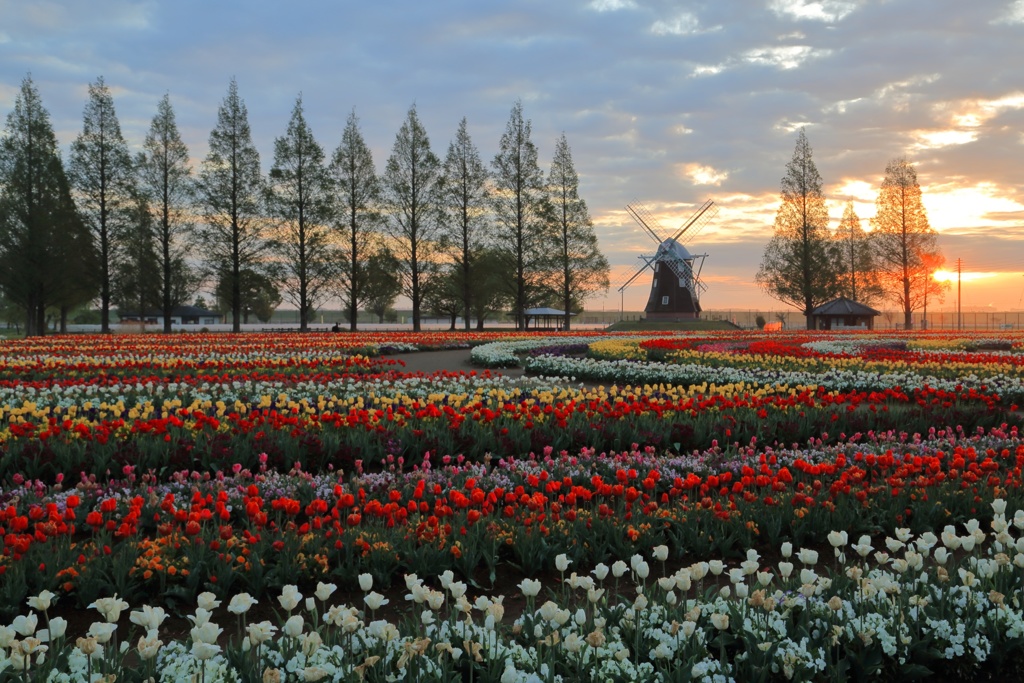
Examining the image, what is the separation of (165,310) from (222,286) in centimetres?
338

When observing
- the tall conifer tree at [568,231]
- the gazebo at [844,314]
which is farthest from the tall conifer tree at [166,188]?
the gazebo at [844,314]

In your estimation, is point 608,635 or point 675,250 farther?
point 675,250

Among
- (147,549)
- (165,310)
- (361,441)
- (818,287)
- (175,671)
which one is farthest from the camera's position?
(818,287)

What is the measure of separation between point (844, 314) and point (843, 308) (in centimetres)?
46

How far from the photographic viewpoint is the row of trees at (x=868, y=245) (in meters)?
54.3

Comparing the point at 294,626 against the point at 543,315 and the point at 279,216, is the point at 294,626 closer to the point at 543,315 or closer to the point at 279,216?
the point at 279,216

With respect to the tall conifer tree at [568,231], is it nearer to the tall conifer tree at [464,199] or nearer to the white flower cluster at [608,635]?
the tall conifer tree at [464,199]

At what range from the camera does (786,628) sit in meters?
3.35

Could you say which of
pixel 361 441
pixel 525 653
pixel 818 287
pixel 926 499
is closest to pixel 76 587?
pixel 525 653

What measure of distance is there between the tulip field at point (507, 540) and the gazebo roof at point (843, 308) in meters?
49.7

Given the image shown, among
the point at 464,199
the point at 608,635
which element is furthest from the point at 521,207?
the point at 608,635

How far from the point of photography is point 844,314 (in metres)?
58.6

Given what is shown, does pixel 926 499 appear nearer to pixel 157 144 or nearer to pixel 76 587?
pixel 76 587

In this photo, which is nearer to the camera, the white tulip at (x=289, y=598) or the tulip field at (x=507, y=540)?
the white tulip at (x=289, y=598)
